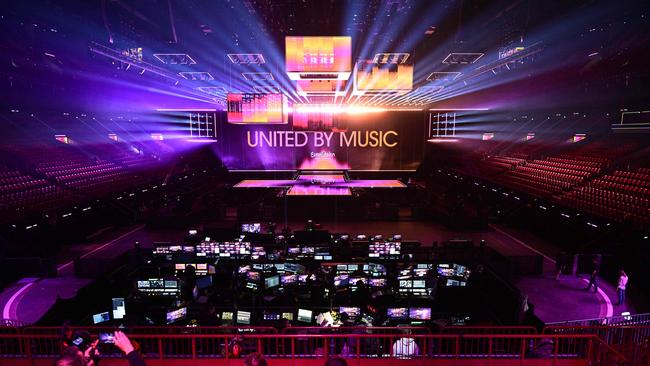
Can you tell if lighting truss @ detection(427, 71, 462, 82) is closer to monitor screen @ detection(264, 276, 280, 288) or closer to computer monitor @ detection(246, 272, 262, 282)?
monitor screen @ detection(264, 276, 280, 288)

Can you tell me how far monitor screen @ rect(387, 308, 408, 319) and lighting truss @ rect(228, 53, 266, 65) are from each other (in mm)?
8862

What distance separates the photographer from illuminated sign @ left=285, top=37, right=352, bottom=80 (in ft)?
30.6

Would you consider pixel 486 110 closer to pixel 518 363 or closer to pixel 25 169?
pixel 518 363

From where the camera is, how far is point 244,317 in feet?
24.1

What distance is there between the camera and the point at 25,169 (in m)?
15.4

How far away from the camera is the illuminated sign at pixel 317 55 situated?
30.6 ft

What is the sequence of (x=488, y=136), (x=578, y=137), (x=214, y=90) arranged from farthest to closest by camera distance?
(x=488, y=136) < (x=578, y=137) < (x=214, y=90)

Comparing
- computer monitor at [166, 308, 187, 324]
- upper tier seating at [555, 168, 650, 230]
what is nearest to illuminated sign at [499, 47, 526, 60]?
upper tier seating at [555, 168, 650, 230]

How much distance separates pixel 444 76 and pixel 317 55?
7.56 meters

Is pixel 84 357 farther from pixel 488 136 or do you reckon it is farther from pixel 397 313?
pixel 488 136

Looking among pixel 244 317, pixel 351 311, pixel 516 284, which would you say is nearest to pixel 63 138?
pixel 244 317

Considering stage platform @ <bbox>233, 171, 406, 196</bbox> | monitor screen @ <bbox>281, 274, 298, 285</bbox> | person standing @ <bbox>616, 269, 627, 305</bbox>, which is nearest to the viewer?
person standing @ <bbox>616, 269, 627, 305</bbox>

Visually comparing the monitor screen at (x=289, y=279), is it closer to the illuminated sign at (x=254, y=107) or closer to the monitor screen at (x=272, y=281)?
the monitor screen at (x=272, y=281)

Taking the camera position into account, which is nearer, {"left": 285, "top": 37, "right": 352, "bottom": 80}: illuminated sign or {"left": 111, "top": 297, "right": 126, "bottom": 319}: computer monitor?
{"left": 111, "top": 297, "right": 126, "bottom": 319}: computer monitor
